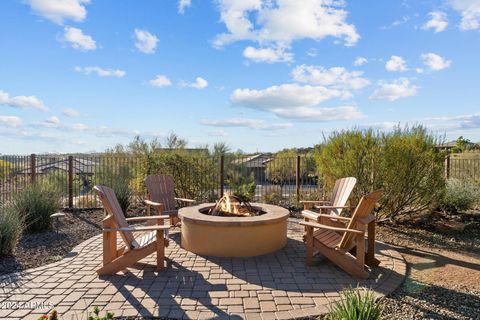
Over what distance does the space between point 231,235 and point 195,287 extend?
1.13m

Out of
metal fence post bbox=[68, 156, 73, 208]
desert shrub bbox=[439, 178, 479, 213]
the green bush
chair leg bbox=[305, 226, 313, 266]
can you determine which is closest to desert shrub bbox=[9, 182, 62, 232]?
metal fence post bbox=[68, 156, 73, 208]

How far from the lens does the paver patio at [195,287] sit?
3105mm

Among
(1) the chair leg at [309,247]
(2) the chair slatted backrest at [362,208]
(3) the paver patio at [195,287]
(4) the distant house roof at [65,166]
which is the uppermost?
(4) the distant house roof at [65,166]

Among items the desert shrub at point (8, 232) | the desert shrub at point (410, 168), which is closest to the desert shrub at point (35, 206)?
the desert shrub at point (8, 232)

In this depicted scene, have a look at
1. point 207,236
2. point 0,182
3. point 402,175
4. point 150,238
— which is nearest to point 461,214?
point 402,175

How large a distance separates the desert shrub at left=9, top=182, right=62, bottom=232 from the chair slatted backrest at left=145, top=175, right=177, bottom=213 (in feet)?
6.78

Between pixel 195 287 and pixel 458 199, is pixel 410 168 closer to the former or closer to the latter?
pixel 458 199

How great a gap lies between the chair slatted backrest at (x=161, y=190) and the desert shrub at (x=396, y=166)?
373 centimetres

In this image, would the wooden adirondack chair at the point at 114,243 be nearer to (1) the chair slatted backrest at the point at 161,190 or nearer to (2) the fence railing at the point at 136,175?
(1) the chair slatted backrest at the point at 161,190

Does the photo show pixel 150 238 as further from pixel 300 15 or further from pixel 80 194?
pixel 80 194

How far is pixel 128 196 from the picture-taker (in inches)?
330

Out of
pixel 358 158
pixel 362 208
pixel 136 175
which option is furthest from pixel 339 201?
pixel 136 175

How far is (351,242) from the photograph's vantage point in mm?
4242

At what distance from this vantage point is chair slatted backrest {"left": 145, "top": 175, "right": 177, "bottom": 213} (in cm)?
639
